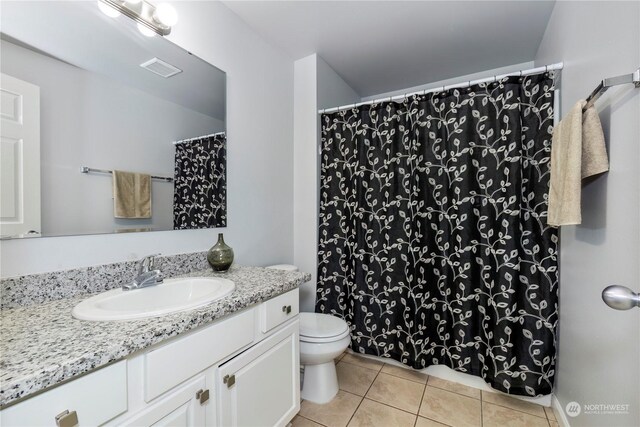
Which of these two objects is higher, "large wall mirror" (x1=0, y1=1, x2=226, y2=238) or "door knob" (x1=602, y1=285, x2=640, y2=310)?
"large wall mirror" (x1=0, y1=1, x2=226, y2=238)

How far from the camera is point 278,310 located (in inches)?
49.2

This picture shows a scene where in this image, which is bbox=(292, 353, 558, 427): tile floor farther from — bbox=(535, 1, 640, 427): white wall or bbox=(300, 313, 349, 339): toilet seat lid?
bbox=(300, 313, 349, 339): toilet seat lid

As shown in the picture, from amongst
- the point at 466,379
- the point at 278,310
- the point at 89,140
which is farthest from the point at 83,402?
the point at 466,379

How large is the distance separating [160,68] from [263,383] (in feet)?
5.00

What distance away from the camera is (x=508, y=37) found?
194 centimetres

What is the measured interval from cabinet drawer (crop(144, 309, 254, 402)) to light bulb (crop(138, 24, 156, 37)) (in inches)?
51.7

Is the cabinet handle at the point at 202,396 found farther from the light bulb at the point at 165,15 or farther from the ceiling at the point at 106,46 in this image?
the light bulb at the point at 165,15

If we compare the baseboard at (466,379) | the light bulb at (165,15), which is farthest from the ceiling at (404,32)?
the baseboard at (466,379)

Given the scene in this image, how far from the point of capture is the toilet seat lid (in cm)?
162

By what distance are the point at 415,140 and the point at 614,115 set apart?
997mm

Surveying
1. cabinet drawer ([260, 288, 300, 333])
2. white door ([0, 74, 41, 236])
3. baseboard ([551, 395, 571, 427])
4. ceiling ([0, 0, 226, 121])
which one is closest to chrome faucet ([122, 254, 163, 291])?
white door ([0, 74, 41, 236])

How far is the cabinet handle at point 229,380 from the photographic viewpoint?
99 centimetres

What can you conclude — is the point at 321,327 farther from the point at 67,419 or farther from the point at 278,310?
the point at 67,419

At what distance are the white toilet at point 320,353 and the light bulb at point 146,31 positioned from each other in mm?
1692
